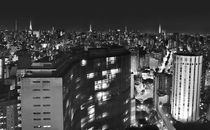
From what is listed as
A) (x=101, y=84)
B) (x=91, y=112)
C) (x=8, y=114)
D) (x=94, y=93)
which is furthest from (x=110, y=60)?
(x=8, y=114)

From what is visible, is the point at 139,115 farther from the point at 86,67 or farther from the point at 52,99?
the point at 52,99

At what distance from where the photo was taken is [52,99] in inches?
325

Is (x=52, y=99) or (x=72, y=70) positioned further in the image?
(x=72, y=70)

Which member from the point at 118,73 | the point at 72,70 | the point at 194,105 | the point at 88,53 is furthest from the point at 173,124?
the point at 72,70

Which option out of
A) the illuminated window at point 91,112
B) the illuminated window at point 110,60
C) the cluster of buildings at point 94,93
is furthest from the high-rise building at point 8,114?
the illuminated window at point 110,60

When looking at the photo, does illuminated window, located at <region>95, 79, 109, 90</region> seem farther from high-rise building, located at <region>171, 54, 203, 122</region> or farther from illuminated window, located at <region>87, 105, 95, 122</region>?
high-rise building, located at <region>171, 54, 203, 122</region>

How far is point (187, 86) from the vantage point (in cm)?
1484

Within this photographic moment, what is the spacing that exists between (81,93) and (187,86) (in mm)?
6602

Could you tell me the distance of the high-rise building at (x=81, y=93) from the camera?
8219 millimetres

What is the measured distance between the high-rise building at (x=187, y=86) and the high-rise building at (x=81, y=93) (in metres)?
3.86

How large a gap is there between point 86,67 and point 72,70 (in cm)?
90

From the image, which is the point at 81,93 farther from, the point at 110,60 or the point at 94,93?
the point at 110,60

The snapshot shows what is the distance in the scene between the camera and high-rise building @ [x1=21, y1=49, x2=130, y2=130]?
8219 mm

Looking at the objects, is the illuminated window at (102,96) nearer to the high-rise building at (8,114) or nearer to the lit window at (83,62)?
the lit window at (83,62)
